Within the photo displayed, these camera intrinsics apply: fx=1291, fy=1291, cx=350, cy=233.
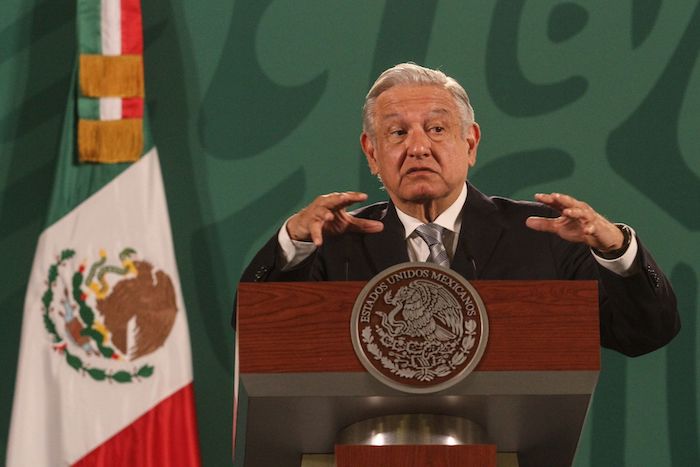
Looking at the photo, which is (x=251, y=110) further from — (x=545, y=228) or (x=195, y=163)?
(x=545, y=228)

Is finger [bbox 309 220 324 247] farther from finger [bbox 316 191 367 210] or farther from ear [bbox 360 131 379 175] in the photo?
ear [bbox 360 131 379 175]

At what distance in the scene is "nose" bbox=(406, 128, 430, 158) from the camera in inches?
129

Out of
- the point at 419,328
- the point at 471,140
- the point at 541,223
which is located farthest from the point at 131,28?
the point at 419,328

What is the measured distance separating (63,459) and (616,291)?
8.60 ft

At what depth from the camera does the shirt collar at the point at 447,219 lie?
11.0 ft

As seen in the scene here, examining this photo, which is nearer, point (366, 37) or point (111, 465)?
point (111, 465)

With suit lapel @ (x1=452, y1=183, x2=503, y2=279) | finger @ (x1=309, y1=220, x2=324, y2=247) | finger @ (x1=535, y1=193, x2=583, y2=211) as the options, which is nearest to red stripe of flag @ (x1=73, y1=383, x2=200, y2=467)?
suit lapel @ (x1=452, y1=183, x2=503, y2=279)

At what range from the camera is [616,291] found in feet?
→ 9.07

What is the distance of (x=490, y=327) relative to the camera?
234cm

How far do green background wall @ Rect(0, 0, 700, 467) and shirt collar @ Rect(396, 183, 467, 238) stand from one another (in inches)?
67.7

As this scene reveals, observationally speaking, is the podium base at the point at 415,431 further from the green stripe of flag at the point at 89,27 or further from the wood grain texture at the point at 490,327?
the green stripe of flag at the point at 89,27

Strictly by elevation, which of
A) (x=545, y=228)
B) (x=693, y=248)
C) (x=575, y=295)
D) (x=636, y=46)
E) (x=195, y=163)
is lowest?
(x=575, y=295)

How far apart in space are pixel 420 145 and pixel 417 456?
118 cm

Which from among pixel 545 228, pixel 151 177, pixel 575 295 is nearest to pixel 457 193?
pixel 545 228
